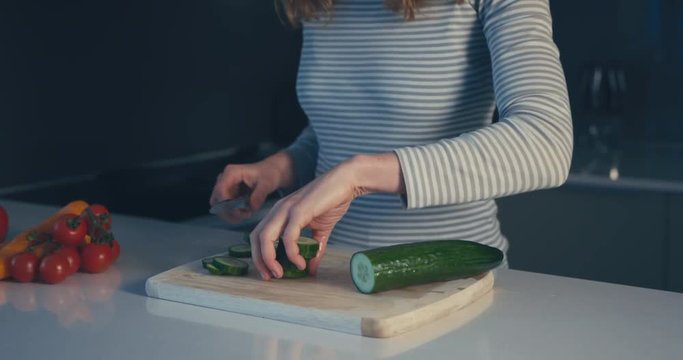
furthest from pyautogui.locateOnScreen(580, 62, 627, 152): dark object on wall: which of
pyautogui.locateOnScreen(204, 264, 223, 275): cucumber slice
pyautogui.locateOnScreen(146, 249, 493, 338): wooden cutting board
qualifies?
pyautogui.locateOnScreen(204, 264, 223, 275): cucumber slice

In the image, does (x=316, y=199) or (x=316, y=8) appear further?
(x=316, y=8)

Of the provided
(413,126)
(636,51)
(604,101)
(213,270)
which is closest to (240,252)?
(213,270)

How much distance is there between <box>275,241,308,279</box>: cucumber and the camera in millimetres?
1330

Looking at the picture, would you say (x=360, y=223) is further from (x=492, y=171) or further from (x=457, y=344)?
(x=457, y=344)

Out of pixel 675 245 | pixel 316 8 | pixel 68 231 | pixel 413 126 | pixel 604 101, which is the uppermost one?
pixel 316 8

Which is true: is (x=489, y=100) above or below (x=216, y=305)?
above

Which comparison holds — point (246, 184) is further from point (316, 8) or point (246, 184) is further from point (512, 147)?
point (512, 147)

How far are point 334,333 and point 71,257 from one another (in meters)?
0.46

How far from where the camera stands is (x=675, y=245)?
2355 millimetres

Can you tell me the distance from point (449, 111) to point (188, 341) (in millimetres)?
568

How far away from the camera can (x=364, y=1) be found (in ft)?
5.28

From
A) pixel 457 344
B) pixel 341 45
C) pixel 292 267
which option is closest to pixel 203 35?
pixel 341 45

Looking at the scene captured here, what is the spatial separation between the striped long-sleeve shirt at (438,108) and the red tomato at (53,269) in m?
0.44

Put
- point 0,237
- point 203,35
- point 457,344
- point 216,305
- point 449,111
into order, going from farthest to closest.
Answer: point 203,35 < point 0,237 < point 449,111 < point 216,305 < point 457,344
